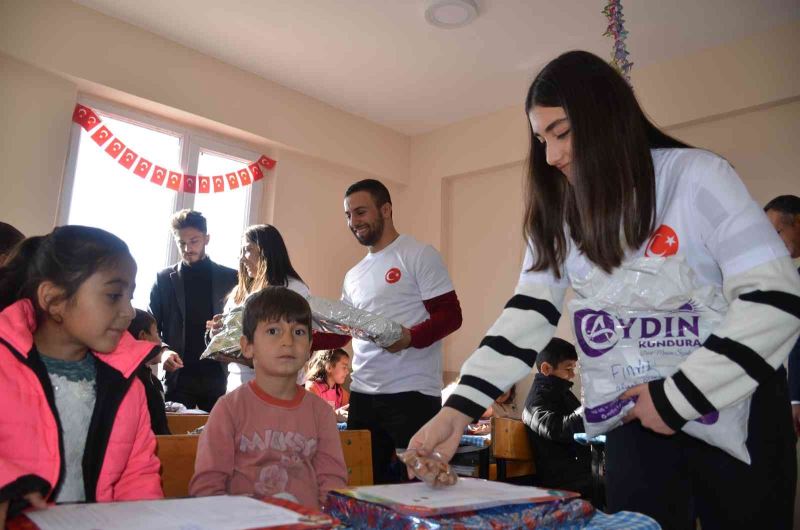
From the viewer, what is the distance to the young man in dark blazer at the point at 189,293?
3455mm

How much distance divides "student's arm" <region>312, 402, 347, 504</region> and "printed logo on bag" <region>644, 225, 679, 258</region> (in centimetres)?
93

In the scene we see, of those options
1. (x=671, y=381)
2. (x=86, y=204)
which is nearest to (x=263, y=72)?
(x=86, y=204)

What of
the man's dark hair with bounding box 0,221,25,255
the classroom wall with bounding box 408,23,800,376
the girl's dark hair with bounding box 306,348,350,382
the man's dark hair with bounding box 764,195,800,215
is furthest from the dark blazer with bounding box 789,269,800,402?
the man's dark hair with bounding box 0,221,25,255

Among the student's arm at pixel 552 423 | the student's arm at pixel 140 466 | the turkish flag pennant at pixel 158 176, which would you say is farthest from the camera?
the turkish flag pennant at pixel 158 176

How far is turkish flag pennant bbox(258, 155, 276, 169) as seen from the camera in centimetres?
531

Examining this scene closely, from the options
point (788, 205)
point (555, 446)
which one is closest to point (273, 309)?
point (555, 446)

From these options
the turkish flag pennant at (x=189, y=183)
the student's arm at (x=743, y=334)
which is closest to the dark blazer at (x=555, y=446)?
the student's arm at (x=743, y=334)

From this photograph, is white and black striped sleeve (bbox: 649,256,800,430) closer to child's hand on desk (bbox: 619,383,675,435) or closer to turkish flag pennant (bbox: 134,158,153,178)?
child's hand on desk (bbox: 619,383,675,435)

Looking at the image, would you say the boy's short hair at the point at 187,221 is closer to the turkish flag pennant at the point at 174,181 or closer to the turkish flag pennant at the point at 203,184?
the turkish flag pennant at the point at 174,181

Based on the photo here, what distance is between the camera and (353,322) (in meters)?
2.24

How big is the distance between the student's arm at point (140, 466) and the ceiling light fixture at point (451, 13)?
351 centimetres

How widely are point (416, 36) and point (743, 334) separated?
403 cm

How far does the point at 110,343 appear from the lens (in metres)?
1.21

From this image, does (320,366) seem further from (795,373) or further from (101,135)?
(795,373)
